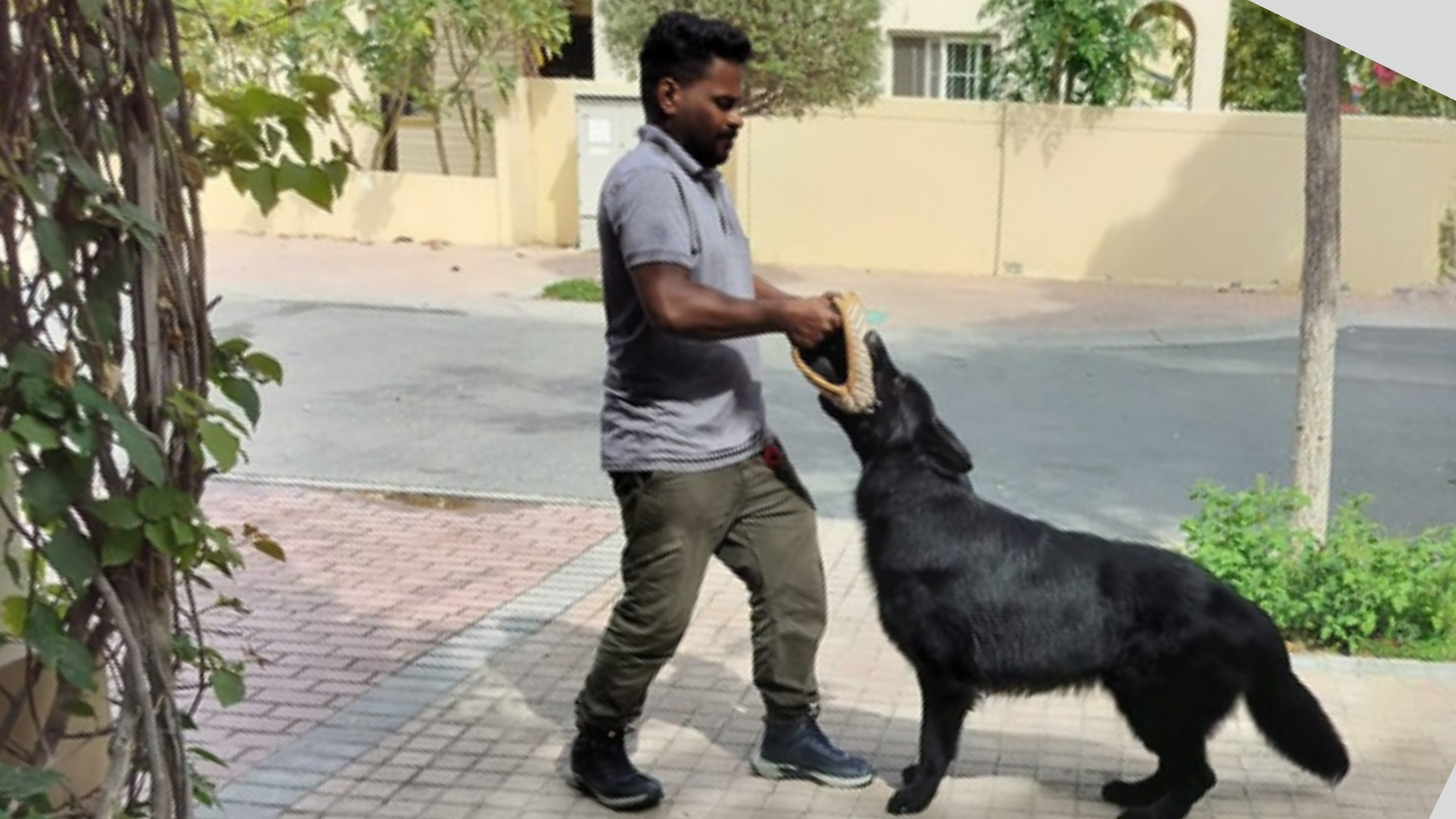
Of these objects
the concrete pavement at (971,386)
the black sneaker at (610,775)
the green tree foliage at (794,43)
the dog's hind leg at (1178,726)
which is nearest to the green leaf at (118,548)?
the black sneaker at (610,775)

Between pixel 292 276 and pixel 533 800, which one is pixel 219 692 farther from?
pixel 292 276

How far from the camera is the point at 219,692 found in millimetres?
2414

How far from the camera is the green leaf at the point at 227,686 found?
2410 millimetres

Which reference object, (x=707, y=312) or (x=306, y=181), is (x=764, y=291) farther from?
(x=306, y=181)

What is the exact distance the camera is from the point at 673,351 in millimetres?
3521

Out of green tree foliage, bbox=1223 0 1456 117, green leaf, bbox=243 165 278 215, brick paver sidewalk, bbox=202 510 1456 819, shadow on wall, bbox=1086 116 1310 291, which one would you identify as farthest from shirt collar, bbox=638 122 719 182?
green tree foliage, bbox=1223 0 1456 117

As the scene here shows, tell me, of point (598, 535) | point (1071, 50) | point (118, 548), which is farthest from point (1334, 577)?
point (1071, 50)

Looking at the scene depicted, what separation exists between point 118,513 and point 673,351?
1583 mm

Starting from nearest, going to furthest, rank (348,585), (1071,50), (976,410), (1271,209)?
(348,585), (976,410), (1271,209), (1071,50)

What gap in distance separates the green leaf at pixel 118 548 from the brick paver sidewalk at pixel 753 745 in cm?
173

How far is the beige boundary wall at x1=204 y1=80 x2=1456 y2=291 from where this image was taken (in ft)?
46.2

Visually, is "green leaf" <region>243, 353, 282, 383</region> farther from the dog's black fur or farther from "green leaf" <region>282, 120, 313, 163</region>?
the dog's black fur

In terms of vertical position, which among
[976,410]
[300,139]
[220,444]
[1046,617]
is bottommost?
[976,410]

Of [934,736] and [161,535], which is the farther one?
[934,736]
